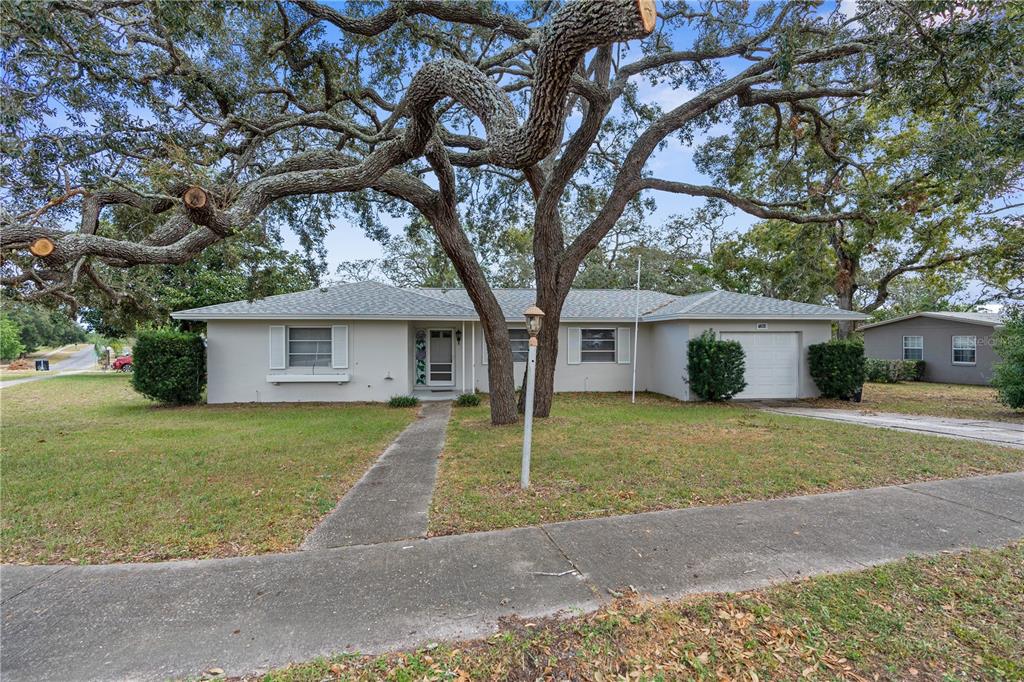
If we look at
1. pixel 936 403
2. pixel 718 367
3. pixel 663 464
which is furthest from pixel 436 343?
pixel 936 403

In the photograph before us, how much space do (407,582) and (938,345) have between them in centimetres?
2360

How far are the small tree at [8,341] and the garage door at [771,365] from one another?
47698 mm

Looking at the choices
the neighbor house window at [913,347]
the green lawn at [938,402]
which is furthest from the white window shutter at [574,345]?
the neighbor house window at [913,347]

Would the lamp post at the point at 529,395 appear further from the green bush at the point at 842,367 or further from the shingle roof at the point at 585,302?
the green bush at the point at 842,367

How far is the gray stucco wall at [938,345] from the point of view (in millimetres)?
16562

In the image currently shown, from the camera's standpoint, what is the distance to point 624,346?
14.8 m

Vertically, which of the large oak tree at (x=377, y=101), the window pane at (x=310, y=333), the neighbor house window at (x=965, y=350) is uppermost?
the large oak tree at (x=377, y=101)

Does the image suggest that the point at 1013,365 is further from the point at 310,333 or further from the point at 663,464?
the point at 310,333

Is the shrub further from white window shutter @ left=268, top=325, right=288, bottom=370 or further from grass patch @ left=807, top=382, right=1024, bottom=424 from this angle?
grass patch @ left=807, top=382, right=1024, bottom=424

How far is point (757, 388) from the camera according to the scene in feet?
42.8

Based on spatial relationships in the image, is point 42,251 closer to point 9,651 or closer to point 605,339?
point 9,651

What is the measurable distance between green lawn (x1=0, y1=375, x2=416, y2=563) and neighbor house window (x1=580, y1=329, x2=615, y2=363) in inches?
256

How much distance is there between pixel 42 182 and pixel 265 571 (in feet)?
23.7

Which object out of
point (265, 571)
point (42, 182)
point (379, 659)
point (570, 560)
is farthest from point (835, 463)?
point (42, 182)
